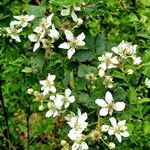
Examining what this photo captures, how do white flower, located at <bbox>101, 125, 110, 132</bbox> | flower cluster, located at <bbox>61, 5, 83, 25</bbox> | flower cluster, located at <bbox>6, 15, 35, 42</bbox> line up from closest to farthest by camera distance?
1. white flower, located at <bbox>101, 125, 110, 132</bbox>
2. flower cluster, located at <bbox>61, 5, 83, 25</bbox>
3. flower cluster, located at <bbox>6, 15, 35, 42</bbox>

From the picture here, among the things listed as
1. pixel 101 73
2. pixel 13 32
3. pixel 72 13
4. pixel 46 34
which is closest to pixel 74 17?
pixel 72 13

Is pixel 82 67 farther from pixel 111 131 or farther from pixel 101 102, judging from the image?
pixel 111 131

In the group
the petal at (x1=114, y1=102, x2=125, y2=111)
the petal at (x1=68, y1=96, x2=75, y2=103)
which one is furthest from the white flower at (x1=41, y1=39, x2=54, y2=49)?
the petal at (x1=114, y1=102, x2=125, y2=111)

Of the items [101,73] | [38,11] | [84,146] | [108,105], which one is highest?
[38,11]

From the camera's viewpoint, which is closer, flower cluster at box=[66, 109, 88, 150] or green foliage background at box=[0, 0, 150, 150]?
flower cluster at box=[66, 109, 88, 150]

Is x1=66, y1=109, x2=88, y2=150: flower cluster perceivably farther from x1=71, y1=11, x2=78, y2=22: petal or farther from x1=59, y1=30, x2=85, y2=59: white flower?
x1=71, y1=11, x2=78, y2=22: petal

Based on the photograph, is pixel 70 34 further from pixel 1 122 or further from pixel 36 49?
pixel 1 122
